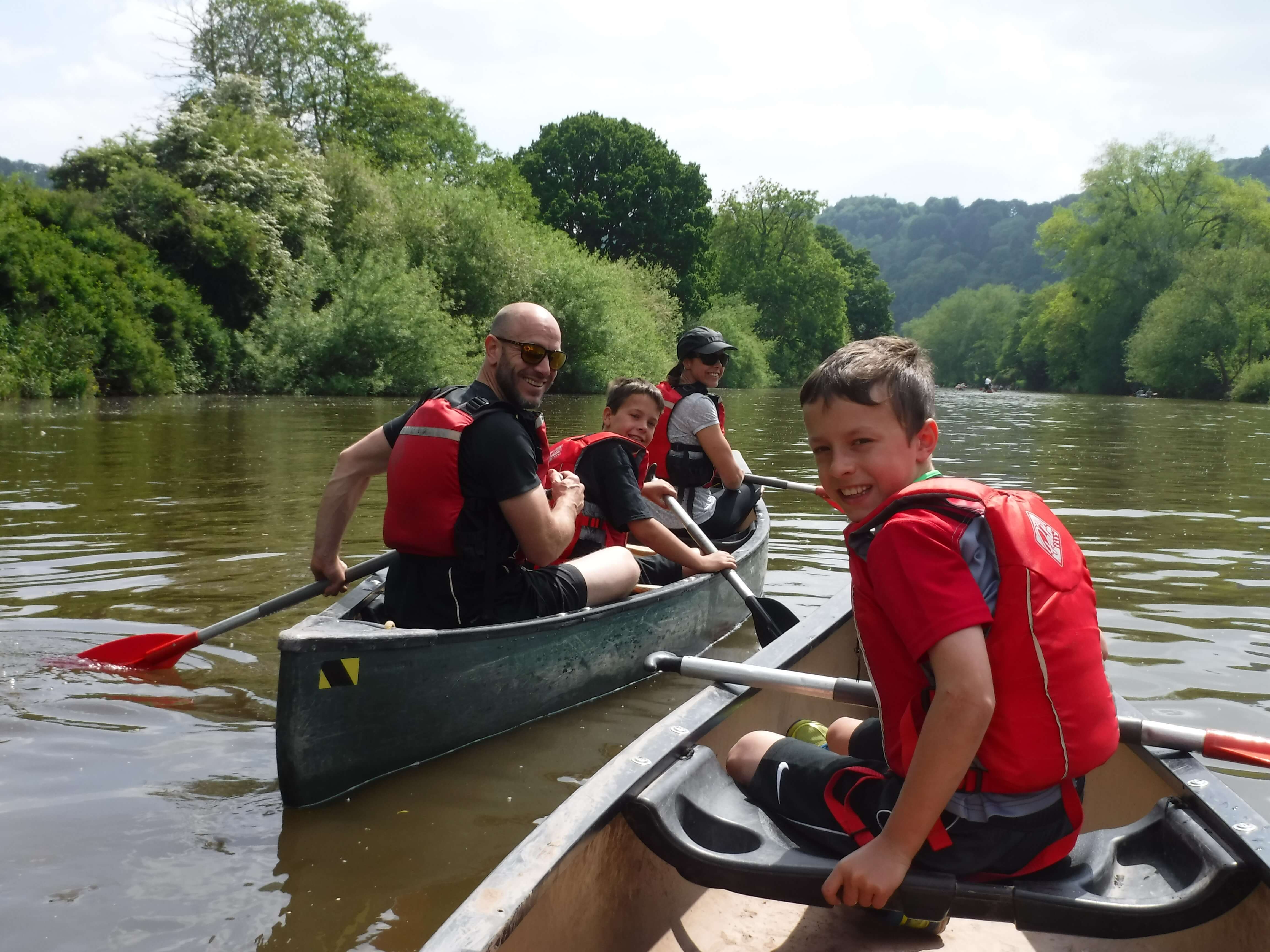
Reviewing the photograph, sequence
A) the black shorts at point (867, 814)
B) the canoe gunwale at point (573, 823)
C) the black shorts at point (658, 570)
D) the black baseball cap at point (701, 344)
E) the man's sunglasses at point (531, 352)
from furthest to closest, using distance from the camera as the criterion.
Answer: the black baseball cap at point (701, 344) < the black shorts at point (658, 570) < the man's sunglasses at point (531, 352) < the black shorts at point (867, 814) < the canoe gunwale at point (573, 823)

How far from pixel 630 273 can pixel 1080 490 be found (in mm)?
25166

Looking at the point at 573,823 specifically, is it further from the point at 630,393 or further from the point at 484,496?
the point at 630,393

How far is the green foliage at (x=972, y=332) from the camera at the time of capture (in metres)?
85.6

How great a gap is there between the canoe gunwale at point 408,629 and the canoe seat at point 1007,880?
3.61 ft

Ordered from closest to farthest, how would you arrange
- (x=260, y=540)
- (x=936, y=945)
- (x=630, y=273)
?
(x=936, y=945), (x=260, y=540), (x=630, y=273)

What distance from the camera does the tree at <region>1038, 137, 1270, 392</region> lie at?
46.4m

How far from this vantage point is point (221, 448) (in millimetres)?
12789

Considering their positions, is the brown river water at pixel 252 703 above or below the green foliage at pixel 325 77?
below

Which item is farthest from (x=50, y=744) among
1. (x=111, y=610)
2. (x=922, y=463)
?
(x=922, y=463)

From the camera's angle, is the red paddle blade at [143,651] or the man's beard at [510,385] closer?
Answer: the man's beard at [510,385]

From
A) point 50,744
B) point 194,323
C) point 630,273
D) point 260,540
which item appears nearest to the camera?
point 50,744

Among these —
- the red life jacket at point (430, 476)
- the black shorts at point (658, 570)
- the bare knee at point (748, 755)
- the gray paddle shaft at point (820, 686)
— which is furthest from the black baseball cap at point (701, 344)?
the bare knee at point (748, 755)

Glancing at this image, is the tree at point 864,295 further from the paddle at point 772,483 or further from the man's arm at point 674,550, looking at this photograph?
the man's arm at point 674,550

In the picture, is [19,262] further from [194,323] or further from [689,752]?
[689,752]
